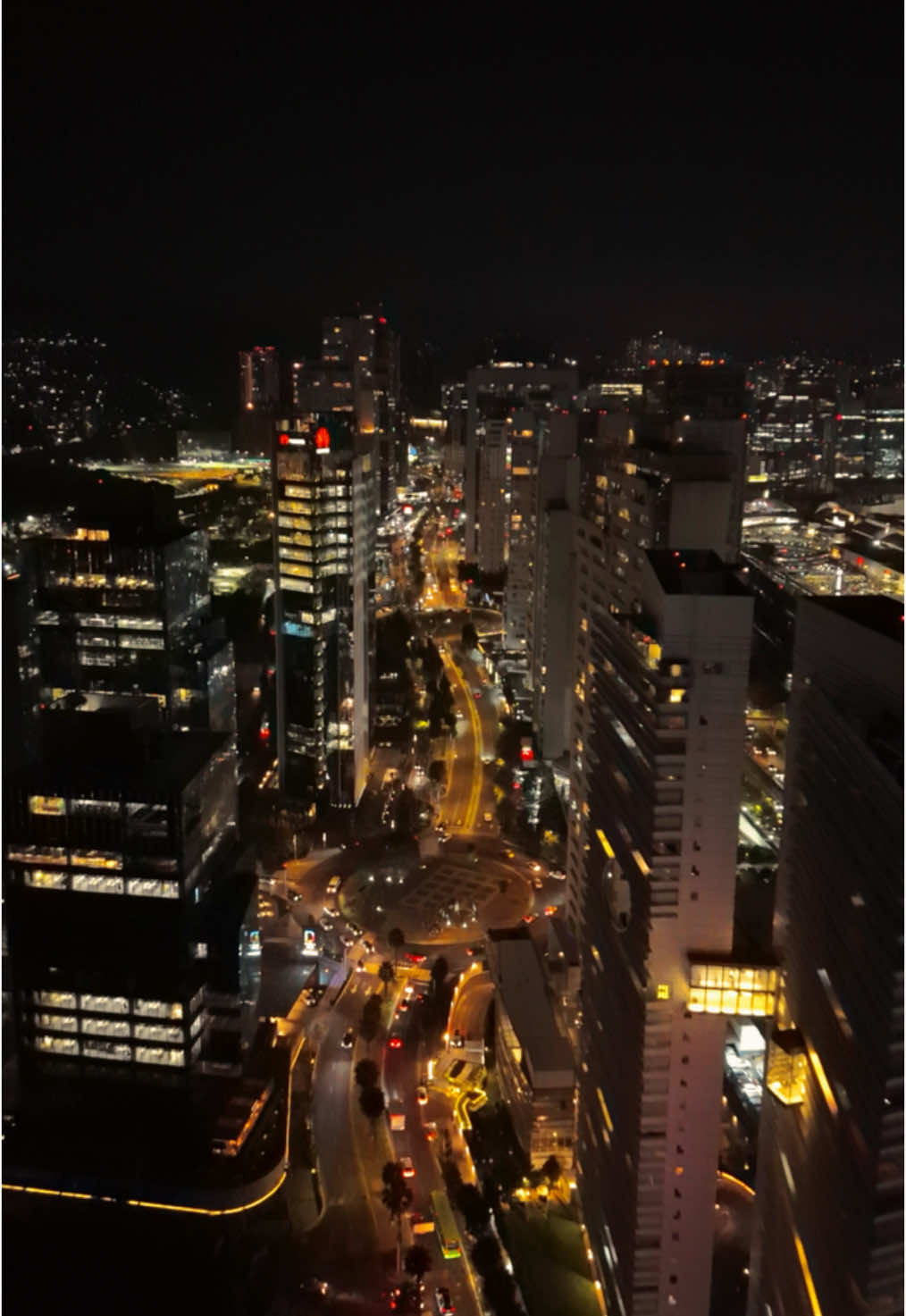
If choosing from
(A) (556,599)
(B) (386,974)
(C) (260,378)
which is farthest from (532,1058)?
(C) (260,378)

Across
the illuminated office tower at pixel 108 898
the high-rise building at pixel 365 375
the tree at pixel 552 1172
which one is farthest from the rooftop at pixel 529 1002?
the high-rise building at pixel 365 375

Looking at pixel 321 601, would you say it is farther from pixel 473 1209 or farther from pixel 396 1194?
pixel 473 1209

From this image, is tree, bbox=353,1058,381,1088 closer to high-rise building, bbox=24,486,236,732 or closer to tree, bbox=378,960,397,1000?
tree, bbox=378,960,397,1000

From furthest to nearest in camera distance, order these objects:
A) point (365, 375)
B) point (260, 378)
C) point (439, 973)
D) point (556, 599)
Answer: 1. point (260, 378)
2. point (365, 375)
3. point (556, 599)
4. point (439, 973)

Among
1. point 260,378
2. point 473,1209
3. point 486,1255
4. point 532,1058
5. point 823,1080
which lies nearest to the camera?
point 823,1080

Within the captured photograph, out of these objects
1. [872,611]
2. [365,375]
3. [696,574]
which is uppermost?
[365,375]

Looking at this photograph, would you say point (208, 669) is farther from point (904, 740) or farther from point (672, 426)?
point (904, 740)

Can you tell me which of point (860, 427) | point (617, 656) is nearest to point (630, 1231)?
point (617, 656)
